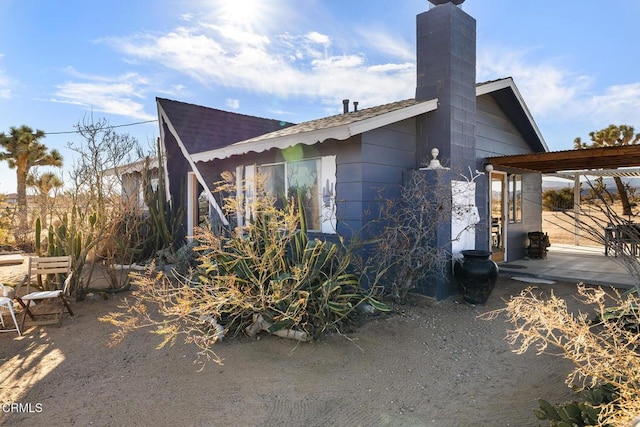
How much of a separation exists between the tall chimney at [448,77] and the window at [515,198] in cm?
356

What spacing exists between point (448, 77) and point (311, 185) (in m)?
3.14

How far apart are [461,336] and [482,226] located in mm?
3704

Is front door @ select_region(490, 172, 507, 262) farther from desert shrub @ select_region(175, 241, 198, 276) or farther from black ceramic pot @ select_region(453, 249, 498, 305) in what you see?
desert shrub @ select_region(175, 241, 198, 276)

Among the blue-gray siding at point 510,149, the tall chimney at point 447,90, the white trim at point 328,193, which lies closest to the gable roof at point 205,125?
the white trim at point 328,193

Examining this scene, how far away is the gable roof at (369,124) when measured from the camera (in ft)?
19.4

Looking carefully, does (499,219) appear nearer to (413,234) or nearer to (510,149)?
(510,149)

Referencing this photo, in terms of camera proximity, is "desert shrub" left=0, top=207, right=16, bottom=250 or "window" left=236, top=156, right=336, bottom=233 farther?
"desert shrub" left=0, top=207, right=16, bottom=250

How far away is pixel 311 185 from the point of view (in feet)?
23.5

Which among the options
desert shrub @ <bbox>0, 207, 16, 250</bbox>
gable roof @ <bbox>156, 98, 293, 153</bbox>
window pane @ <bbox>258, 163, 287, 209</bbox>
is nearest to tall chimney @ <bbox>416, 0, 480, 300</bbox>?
window pane @ <bbox>258, 163, 287, 209</bbox>

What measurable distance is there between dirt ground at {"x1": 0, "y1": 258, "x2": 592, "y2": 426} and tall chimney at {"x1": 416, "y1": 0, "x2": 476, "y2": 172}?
3297 millimetres

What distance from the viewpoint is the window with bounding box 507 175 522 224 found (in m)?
10.2

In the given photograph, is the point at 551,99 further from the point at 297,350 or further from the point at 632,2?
the point at 297,350

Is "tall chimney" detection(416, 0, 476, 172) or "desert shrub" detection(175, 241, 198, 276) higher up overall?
"tall chimney" detection(416, 0, 476, 172)

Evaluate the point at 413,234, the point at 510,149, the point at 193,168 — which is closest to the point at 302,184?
the point at 413,234
